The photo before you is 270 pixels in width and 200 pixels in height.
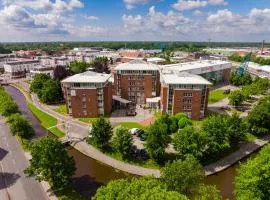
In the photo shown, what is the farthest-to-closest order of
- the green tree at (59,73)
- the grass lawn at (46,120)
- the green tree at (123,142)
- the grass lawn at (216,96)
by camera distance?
the green tree at (59,73) < the grass lawn at (216,96) < the grass lawn at (46,120) < the green tree at (123,142)

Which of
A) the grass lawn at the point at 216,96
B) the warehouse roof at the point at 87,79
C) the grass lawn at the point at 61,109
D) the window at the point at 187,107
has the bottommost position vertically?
the grass lawn at the point at 61,109

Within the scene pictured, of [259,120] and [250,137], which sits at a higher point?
[259,120]

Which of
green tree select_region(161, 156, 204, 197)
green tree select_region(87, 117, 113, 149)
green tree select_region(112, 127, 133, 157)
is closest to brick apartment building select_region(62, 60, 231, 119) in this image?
green tree select_region(87, 117, 113, 149)

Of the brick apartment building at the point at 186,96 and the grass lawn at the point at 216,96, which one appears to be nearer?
the brick apartment building at the point at 186,96

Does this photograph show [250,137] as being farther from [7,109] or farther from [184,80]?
[7,109]

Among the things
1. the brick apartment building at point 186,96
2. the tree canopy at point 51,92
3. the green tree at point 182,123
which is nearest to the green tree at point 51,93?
the tree canopy at point 51,92

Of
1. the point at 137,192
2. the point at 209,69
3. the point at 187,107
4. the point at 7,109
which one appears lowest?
the point at 7,109

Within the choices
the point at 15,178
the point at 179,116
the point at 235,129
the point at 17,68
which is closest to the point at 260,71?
the point at 179,116

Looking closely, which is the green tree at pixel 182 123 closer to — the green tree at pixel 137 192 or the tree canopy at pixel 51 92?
the green tree at pixel 137 192
